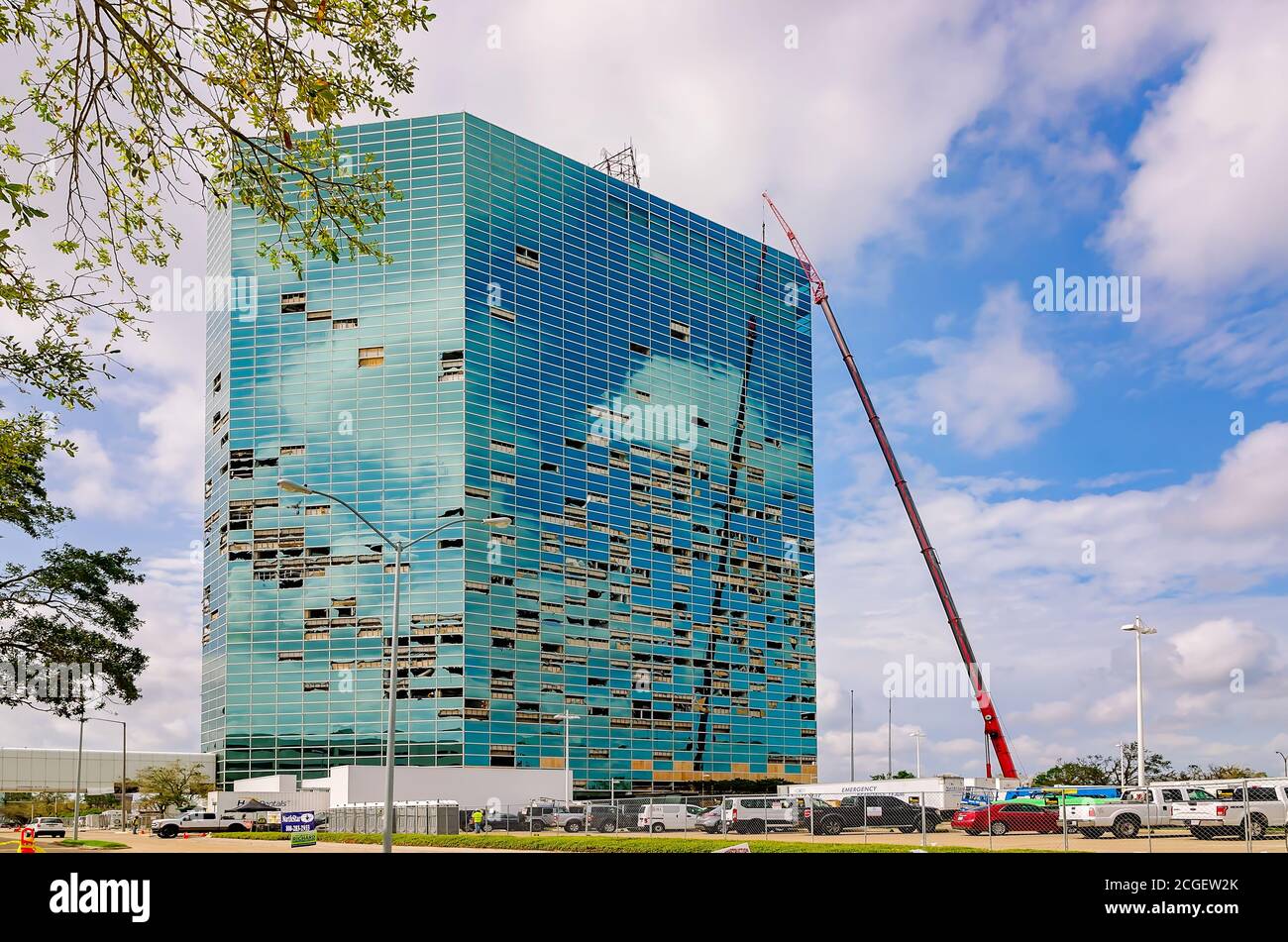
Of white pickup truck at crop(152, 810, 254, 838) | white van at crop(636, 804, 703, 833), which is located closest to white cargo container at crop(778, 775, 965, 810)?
white van at crop(636, 804, 703, 833)

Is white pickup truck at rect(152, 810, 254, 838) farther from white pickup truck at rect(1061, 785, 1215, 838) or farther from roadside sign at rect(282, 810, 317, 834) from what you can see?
white pickup truck at rect(1061, 785, 1215, 838)

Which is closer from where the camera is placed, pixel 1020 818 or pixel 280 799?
pixel 1020 818

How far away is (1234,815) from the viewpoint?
41.3 m

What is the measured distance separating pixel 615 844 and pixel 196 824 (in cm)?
3983

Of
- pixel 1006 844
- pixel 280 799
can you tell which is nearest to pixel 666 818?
pixel 1006 844

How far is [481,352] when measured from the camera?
127750mm

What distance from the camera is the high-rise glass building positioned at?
120875 mm

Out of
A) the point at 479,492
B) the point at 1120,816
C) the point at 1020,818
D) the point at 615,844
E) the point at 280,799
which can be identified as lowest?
the point at 280,799

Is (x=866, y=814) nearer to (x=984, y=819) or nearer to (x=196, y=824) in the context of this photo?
(x=984, y=819)

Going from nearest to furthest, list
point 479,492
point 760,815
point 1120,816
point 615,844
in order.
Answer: point 615,844, point 1120,816, point 760,815, point 479,492

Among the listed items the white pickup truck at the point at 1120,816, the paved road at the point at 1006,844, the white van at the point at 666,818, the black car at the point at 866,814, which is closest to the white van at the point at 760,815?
the black car at the point at 866,814
